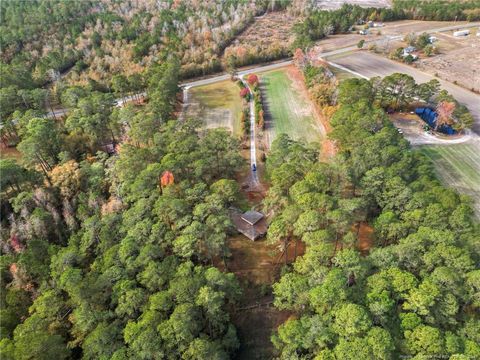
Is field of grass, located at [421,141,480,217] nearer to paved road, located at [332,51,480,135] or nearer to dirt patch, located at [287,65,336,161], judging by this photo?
paved road, located at [332,51,480,135]

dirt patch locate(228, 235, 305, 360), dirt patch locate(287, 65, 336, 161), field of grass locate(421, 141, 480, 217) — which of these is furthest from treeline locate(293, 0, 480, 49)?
dirt patch locate(228, 235, 305, 360)

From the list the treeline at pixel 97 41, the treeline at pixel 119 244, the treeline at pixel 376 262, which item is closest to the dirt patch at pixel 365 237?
the treeline at pixel 376 262

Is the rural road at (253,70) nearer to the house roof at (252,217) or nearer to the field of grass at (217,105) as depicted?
the field of grass at (217,105)

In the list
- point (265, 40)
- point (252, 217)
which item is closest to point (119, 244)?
point (252, 217)

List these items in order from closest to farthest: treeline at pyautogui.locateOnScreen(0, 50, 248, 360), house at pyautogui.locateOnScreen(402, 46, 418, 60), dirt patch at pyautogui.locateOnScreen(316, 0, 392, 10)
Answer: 1. treeline at pyautogui.locateOnScreen(0, 50, 248, 360)
2. house at pyautogui.locateOnScreen(402, 46, 418, 60)
3. dirt patch at pyautogui.locateOnScreen(316, 0, 392, 10)

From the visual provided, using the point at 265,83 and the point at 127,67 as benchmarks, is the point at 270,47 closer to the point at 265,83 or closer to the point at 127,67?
the point at 265,83

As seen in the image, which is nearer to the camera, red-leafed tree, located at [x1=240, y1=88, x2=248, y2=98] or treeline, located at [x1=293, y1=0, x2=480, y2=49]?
red-leafed tree, located at [x1=240, y1=88, x2=248, y2=98]
